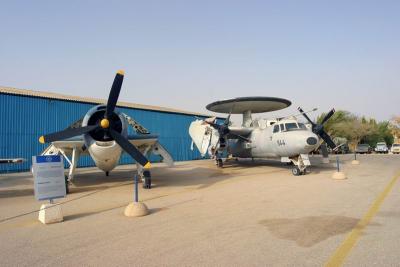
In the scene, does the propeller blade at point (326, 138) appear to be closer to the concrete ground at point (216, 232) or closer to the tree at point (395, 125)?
the concrete ground at point (216, 232)

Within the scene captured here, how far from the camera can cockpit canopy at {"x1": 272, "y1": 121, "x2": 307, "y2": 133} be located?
17.2 metres

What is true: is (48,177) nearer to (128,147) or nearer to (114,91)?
(128,147)

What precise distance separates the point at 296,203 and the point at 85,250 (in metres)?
6.23

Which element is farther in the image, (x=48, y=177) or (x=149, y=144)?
(x=149, y=144)

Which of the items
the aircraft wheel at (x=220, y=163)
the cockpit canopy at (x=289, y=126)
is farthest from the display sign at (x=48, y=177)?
the aircraft wheel at (x=220, y=163)

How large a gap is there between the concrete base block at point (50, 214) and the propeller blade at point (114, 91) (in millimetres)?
4418

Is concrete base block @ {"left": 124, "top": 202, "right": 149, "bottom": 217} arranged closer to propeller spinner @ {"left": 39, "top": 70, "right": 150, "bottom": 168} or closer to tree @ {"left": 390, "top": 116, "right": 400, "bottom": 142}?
propeller spinner @ {"left": 39, "top": 70, "right": 150, "bottom": 168}

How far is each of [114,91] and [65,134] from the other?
231cm

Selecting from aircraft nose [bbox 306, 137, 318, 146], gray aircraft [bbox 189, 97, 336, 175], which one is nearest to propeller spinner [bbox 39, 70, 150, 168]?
aircraft nose [bbox 306, 137, 318, 146]

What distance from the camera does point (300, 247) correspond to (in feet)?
16.3

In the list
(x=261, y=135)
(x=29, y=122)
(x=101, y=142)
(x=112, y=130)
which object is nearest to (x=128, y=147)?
(x=112, y=130)

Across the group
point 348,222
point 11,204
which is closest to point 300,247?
point 348,222

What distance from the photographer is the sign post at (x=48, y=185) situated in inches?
282

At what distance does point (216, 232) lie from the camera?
19.6 ft
